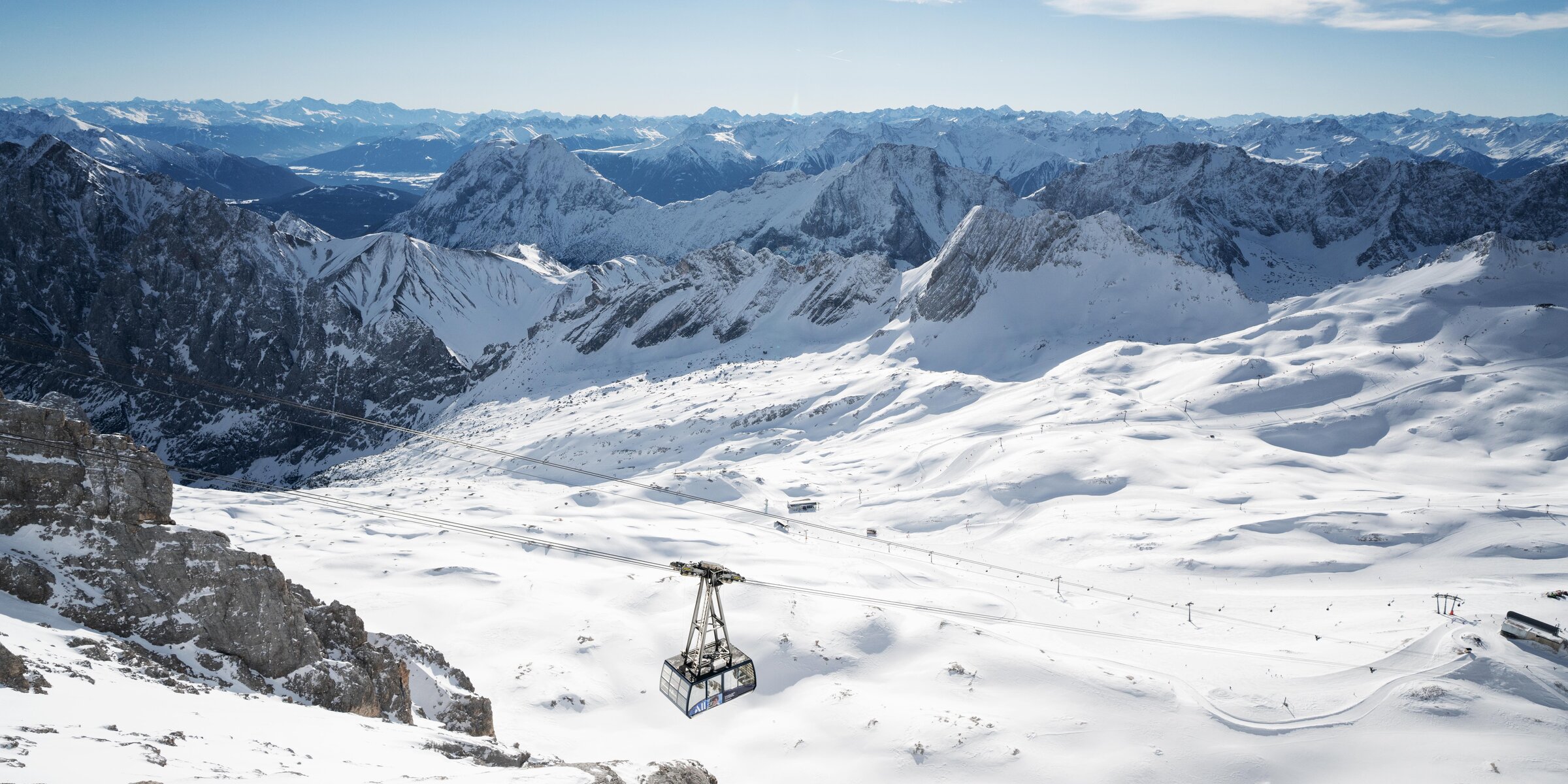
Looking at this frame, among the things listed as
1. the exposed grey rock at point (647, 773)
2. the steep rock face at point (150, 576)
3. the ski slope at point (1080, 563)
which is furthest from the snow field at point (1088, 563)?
the steep rock face at point (150, 576)

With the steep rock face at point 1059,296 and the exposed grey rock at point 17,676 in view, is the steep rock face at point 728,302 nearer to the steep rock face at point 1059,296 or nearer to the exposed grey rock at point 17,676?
the steep rock face at point 1059,296

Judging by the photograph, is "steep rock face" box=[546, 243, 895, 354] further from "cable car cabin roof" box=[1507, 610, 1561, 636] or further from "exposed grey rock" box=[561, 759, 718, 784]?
"exposed grey rock" box=[561, 759, 718, 784]

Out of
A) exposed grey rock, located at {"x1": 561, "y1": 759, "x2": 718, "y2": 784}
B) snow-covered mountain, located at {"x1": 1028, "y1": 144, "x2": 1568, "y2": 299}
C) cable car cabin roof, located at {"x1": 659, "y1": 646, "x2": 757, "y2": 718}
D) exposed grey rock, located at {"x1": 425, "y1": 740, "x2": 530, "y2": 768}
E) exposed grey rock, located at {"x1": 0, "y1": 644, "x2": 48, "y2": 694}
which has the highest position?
snow-covered mountain, located at {"x1": 1028, "y1": 144, "x2": 1568, "y2": 299}

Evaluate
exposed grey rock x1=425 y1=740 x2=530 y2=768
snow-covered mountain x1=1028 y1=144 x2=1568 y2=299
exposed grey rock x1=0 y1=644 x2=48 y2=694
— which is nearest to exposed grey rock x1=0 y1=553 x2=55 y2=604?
exposed grey rock x1=0 y1=644 x2=48 y2=694

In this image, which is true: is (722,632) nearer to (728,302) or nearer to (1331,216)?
(728,302)

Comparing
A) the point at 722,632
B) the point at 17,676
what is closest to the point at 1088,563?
the point at 722,632

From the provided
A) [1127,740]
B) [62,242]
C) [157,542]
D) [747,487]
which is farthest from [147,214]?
[1127,740]

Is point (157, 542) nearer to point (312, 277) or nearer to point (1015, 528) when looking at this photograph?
point (1015, 528)
